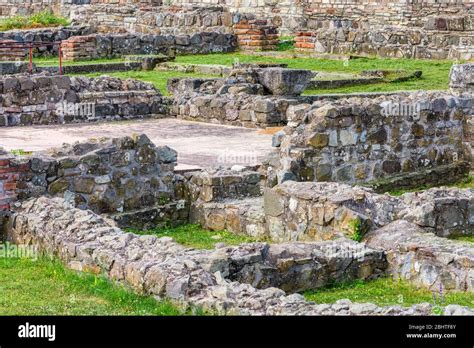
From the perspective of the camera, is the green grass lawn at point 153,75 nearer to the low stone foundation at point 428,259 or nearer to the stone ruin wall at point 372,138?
the stone ruin wall at point 372,138

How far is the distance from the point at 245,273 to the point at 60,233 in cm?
186

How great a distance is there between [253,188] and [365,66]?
1261 cm

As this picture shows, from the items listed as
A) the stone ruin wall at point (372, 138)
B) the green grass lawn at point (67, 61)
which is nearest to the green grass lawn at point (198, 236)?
the stone ruin wall at point (372, 138)

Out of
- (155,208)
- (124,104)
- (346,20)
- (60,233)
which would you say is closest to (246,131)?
(124,104)

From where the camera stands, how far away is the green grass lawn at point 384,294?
10180 mm

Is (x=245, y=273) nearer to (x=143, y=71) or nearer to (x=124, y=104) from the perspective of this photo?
(x=124, y=104)

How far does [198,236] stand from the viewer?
44.1 feet

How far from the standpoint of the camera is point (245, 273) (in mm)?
10414

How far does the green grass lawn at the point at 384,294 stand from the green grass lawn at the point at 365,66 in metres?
11.5

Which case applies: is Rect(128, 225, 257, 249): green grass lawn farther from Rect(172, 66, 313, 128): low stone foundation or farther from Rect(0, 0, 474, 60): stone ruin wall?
Rect(0, 0, 474, 60): stone ruin wall

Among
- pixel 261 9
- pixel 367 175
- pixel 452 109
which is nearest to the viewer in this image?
pixel 367 175

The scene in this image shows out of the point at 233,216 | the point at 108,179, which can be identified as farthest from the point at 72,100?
the point at 233,216

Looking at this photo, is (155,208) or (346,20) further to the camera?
(346,20)

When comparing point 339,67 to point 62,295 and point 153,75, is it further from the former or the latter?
point 62,295
